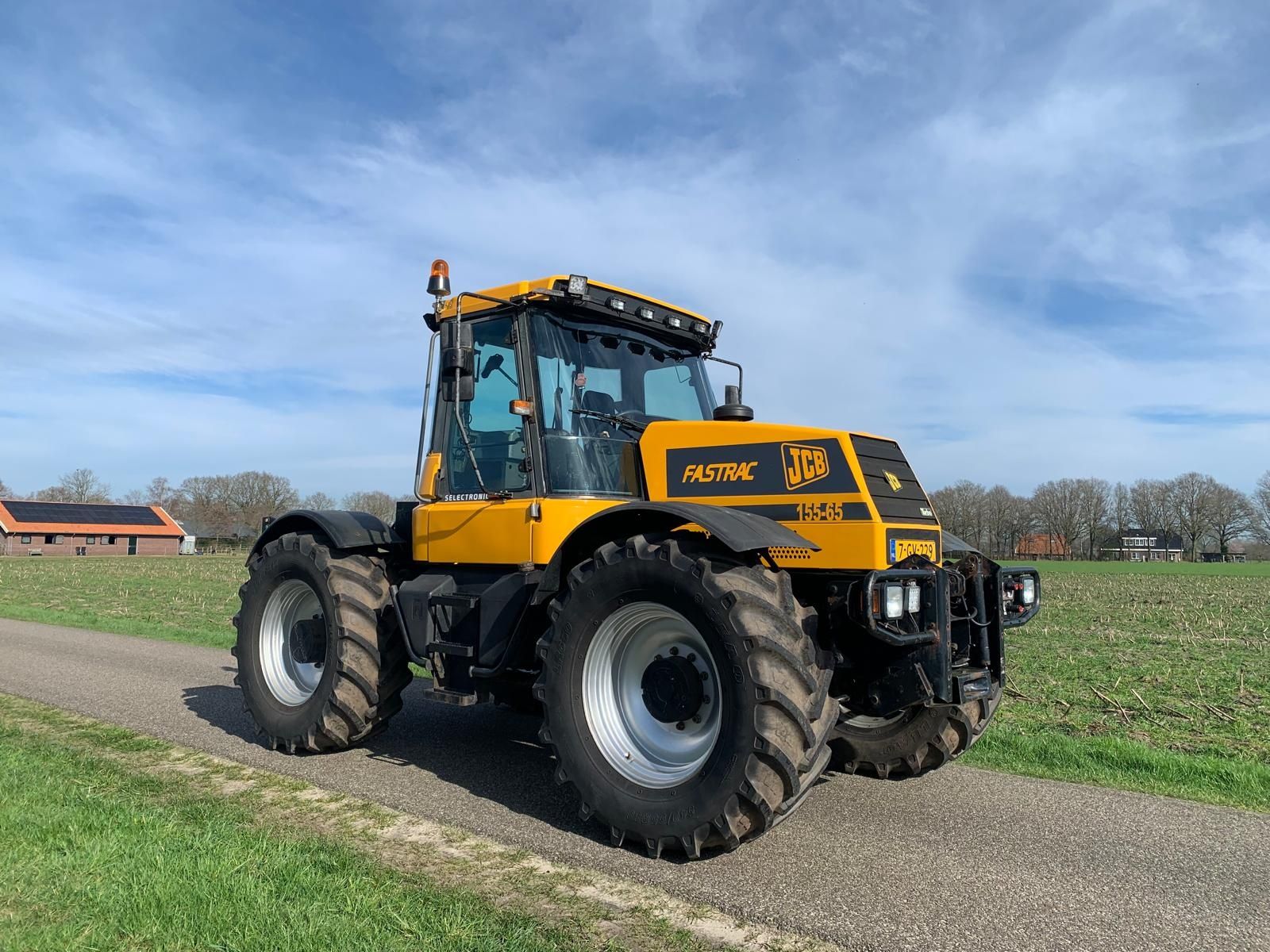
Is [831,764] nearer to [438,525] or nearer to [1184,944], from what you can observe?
[1184,944]

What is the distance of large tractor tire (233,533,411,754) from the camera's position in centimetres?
623

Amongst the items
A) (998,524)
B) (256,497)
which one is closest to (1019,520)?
(998,524)

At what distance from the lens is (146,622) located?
53.5 feet

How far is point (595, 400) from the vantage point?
5961 mm

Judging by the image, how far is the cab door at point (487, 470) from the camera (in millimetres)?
5812

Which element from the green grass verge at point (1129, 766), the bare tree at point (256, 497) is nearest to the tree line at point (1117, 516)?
the bare tree at point (256, 497)

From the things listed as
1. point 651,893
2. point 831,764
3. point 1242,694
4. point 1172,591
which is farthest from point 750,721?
point 1172,591

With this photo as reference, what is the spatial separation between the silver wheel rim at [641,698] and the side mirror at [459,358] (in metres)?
1.81

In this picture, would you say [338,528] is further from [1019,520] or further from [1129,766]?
[1019,520]

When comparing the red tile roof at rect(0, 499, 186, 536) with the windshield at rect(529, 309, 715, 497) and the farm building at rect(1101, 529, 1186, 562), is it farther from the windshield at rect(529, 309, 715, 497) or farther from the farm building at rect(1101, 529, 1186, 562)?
the farm building at rect(1101, 529, 1186, 562)

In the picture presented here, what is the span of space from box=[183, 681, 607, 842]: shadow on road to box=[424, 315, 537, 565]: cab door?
1.37m

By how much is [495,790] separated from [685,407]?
2.80 m

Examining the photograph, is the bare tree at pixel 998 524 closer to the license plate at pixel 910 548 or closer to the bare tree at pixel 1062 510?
the bare tree at pixel 1062 510

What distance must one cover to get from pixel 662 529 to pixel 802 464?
0.85 m
